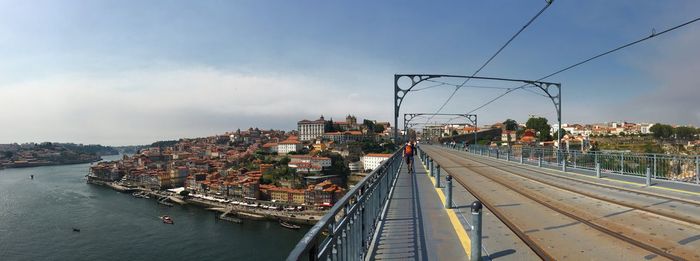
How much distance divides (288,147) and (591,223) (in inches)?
5335

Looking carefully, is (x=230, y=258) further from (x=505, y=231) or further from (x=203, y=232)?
(x=505, y=231)

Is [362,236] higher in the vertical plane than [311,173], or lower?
higher

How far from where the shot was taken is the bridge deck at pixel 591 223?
402 cm

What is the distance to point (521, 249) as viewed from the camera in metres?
4.15

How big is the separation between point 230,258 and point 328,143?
10253cm

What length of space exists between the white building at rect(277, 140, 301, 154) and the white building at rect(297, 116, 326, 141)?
1889cm

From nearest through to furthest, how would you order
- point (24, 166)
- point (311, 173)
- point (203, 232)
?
point (203, 232) < point (311, 173) < point (24, 166)

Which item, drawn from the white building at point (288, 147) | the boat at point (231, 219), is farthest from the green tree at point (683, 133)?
the white building at point (288, 147)

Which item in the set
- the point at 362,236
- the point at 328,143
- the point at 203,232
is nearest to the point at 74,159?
the point at 328,143

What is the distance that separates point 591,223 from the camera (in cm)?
538

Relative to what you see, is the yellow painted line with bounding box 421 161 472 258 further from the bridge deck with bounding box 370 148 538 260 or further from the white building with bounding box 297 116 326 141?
the white building with bounding box 297 116 326 141

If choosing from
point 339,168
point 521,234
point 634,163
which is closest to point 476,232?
point 521,234

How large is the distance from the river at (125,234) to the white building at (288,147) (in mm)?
73813

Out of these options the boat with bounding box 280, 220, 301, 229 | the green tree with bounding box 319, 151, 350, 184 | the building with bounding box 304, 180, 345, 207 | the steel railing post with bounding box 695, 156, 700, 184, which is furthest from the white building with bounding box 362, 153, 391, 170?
the steel railing post with bounding box 695, 156, 700, 184
